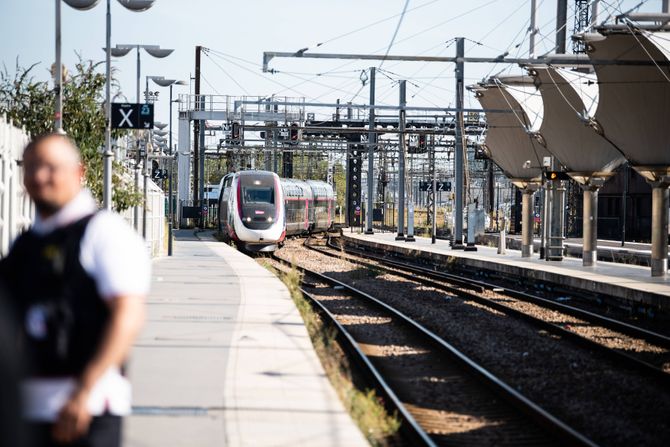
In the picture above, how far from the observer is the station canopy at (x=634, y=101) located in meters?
23.0

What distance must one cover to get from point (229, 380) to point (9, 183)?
5.47 meters

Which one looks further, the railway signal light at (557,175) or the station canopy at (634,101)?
the railway signal light at (557,175)

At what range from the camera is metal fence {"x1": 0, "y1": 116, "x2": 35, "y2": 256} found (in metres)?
13.4

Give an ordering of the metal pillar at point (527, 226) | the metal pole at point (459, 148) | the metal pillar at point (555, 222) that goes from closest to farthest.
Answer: the metal pillar at point (555, 222) → the metal pillar at point (527, 226) → the metal pole at point (459, 148)

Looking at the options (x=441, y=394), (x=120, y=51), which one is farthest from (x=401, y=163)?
(x=441, y=394)

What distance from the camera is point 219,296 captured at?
18844 mm

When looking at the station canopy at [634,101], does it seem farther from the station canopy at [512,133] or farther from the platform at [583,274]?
the station canopy at [512,133]

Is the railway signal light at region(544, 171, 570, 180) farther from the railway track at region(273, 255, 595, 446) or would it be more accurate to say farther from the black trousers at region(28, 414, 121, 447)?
the black trousers at region(28, 414, 121, 447)

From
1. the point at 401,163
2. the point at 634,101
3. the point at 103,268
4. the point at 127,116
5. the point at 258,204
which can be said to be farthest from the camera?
the point at 401,163

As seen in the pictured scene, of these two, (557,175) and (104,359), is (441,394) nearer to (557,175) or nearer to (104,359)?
(104,359)

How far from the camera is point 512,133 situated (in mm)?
36938

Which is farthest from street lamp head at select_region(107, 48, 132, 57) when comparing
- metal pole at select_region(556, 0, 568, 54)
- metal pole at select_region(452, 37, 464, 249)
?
metal pole at select_region(452, 37, 464, 249)

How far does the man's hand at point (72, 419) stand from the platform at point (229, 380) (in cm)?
334

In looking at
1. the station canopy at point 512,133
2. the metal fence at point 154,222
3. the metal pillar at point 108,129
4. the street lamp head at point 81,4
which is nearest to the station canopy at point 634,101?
the station canopy at point 512,133
